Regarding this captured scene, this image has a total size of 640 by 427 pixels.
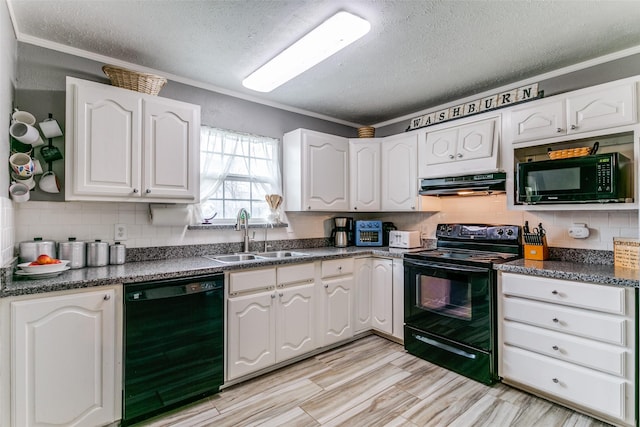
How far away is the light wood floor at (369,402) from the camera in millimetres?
1933

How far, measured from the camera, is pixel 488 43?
6.98ft

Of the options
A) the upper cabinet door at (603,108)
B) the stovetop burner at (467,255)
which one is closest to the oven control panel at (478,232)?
the stovetop burner at (467,255)

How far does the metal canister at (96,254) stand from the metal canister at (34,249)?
0.64 feet

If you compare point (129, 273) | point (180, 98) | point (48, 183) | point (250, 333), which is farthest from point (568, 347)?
point (48, 183)

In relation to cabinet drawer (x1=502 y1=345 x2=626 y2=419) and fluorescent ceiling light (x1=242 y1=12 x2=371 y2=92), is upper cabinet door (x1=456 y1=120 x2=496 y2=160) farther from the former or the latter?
cabinet drawer (x1=502 y1=345 x2=626 y2=419)

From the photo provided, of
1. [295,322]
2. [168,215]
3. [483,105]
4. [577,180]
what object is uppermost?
[483,105]

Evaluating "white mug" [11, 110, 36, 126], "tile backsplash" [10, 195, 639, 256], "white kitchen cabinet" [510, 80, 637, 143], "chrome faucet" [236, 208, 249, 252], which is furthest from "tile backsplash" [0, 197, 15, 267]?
"white kitchen cabinet" [510, 80, 637, 143]

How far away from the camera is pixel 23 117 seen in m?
1.93

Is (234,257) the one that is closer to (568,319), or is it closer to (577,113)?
(568,319)

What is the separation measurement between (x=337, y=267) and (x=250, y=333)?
0.96 m

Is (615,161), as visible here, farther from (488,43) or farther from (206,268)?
(206,268)

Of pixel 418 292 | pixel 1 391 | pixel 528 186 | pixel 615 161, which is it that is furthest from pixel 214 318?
pixel 615 161

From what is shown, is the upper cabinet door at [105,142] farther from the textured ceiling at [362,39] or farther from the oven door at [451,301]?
the oven door at [451,301]

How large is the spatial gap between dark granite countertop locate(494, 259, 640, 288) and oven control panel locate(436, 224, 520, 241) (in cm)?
33
